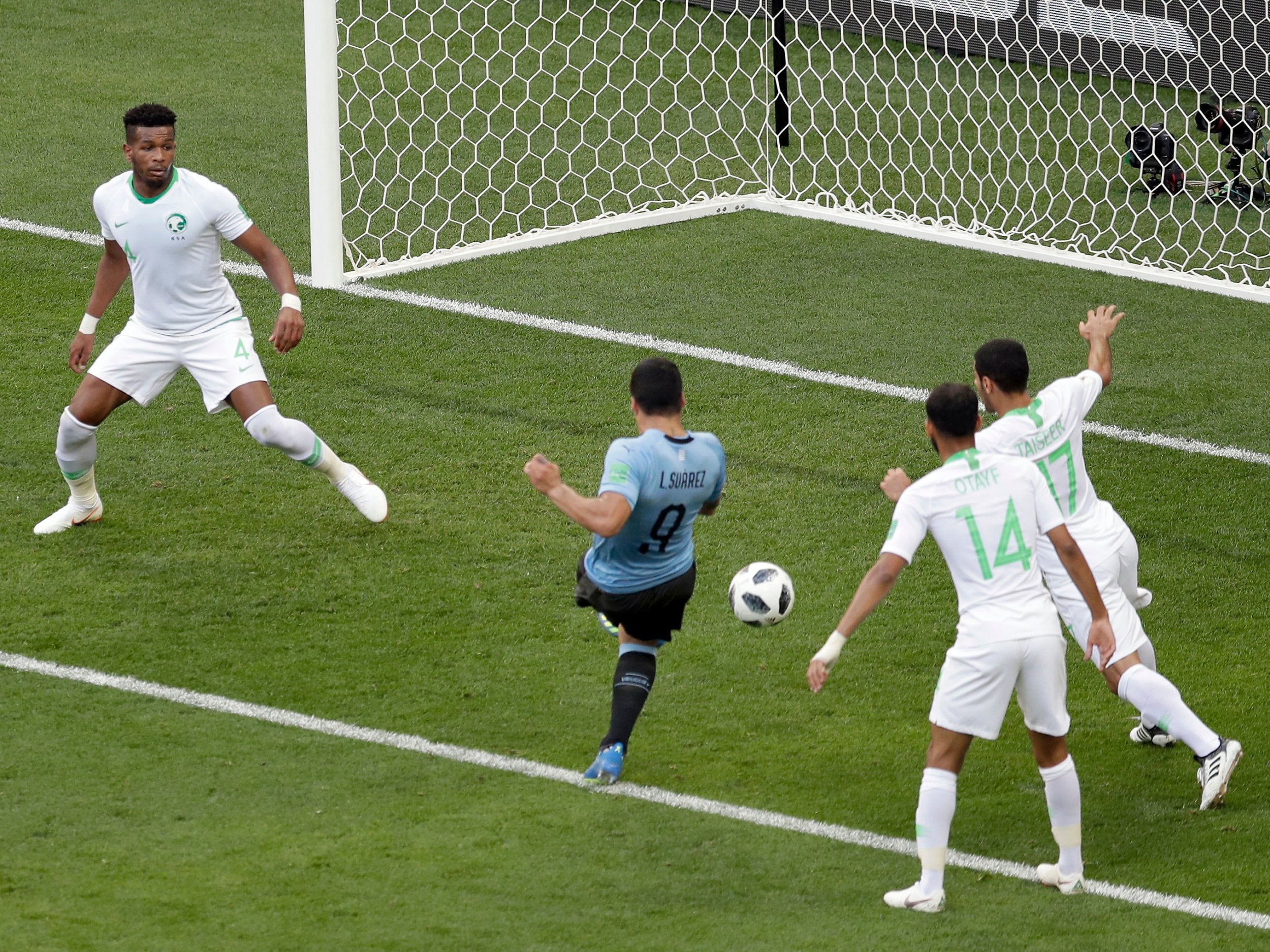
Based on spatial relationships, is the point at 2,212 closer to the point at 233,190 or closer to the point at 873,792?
the point at 233,190

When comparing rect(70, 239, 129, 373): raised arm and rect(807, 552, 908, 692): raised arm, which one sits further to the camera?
rect(70, 239, 129, 373): raised arm

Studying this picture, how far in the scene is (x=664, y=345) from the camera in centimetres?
1118

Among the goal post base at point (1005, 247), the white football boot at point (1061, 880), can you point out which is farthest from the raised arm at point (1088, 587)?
the goal post base at point (1005, 247)

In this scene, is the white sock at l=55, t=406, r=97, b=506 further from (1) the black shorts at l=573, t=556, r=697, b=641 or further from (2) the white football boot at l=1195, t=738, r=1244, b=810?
(2) the white football boot at l=1195, t=738, r=1244, b=810

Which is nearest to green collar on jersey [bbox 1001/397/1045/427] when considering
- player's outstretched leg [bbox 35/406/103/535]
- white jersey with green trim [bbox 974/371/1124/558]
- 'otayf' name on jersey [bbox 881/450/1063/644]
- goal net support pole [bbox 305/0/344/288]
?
white jersey with green trim [bbox 974/371/1124/558]

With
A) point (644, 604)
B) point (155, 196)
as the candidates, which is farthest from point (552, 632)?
point (155, 196)

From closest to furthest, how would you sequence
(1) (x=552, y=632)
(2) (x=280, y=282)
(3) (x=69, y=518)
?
1. (1) (x=552, y=632)
2. (2) (x=280, y=282)
3. (3) (x=69, y=518)

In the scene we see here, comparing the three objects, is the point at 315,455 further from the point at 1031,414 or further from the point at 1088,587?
the point at 1088,587

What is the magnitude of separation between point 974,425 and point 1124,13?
427 inches

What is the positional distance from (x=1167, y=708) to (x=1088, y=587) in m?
0.89

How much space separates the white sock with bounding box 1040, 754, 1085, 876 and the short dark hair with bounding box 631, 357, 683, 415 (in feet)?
5.33

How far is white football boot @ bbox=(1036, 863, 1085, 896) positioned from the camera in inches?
230

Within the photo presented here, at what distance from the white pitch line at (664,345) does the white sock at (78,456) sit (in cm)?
355

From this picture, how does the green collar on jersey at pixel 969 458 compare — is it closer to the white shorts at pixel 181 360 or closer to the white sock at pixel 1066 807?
the white sock at pixel 1066 807
